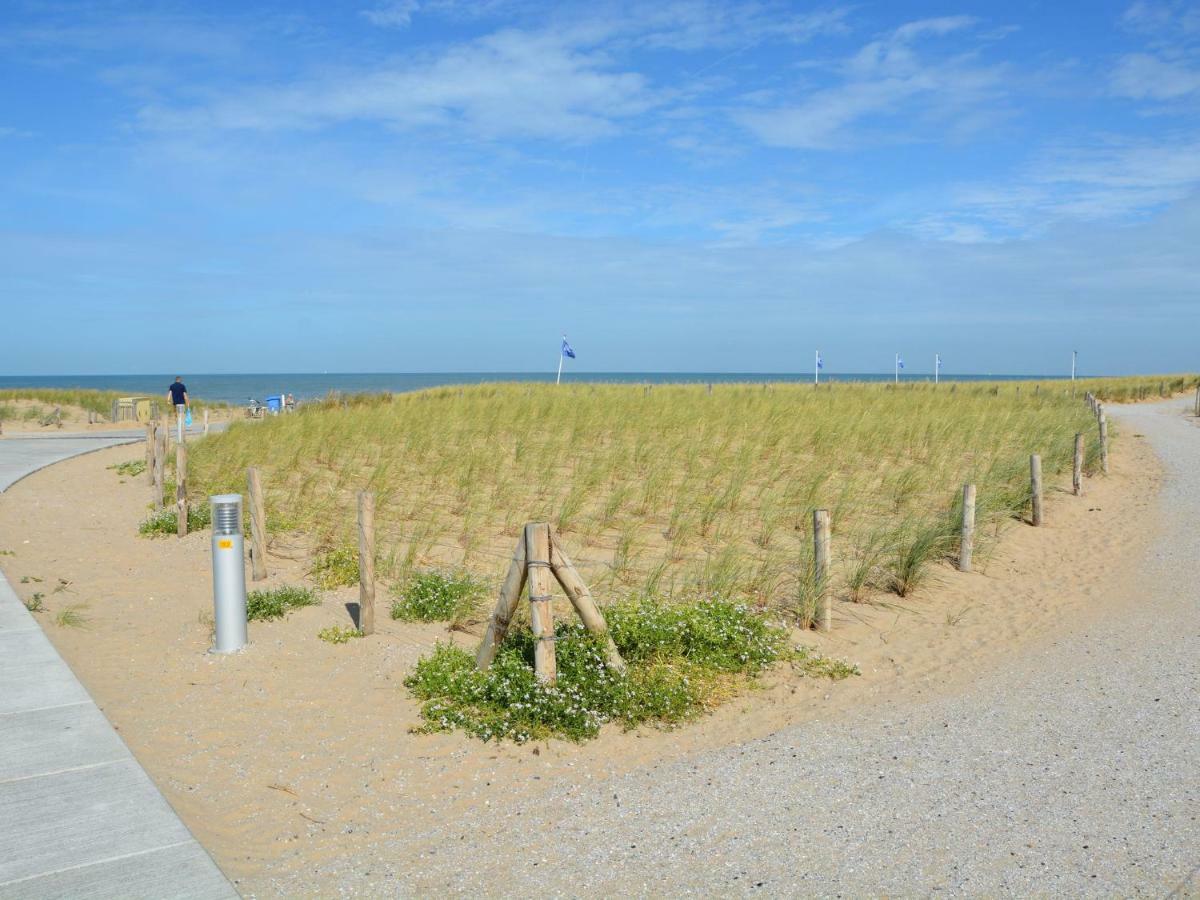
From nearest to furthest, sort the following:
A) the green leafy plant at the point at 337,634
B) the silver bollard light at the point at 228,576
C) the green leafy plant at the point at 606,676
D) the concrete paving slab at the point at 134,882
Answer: the concrete paving slab at the point at 134,882, the green leafy plant at the point at 606,676, the silver bollard light at the point at 228,576, the green leafy plant at the point at 337,634

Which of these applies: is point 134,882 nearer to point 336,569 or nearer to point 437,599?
point 437,599

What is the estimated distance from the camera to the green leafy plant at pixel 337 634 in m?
6.87

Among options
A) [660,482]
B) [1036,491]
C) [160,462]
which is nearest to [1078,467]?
[1036,491]

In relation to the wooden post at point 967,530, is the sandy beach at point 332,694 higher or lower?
lower

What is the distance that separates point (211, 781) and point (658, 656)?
2.90 m

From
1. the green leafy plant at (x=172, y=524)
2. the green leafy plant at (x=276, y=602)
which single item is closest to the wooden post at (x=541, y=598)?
the green leafy plant at (x=276, y=602)

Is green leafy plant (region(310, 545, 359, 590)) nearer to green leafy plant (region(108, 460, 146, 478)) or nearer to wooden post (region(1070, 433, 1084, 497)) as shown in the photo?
green leafy plant (region(108, 460, 146, 478))

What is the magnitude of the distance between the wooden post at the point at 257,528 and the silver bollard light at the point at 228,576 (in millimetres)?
2060

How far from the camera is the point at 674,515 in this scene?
11102 millimetres

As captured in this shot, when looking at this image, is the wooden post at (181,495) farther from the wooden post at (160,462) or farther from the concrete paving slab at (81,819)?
the concrete paving slab at (81,819)

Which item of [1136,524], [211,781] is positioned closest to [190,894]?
[211,781]

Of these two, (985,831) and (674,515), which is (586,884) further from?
(674,515)

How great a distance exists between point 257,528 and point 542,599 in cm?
→ 435

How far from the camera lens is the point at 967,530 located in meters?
9.88
